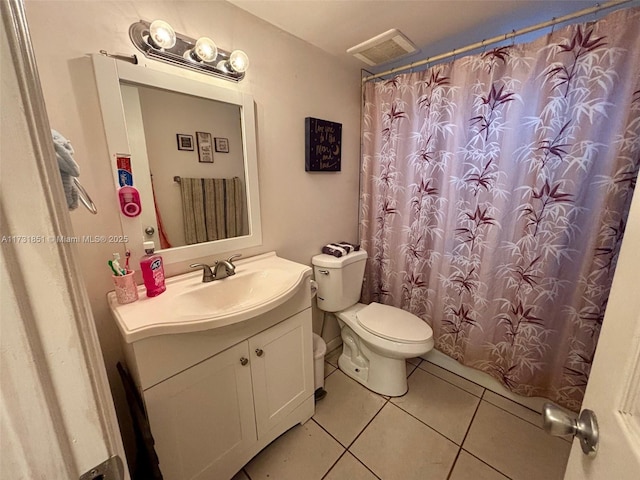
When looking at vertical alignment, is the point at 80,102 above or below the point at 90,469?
above

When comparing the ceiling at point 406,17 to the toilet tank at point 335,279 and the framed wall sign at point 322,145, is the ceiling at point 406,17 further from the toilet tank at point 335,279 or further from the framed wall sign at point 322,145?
the toilet tank at point 335,279

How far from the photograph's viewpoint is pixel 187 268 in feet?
4.09

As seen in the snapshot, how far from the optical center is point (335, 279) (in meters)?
1.75

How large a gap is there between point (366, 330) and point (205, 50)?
165 centimetres

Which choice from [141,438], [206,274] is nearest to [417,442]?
[141,438]

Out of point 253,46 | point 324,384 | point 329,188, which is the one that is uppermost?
point 253,46

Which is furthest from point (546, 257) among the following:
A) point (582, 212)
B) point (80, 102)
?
point (80, 102)

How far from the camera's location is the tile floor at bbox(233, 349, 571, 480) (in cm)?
124

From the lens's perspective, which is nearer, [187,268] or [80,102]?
[80,102]

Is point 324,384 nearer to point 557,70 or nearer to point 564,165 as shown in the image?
point 564,165

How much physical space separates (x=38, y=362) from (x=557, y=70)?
1913 millimetres

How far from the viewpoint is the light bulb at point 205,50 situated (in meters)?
1.10

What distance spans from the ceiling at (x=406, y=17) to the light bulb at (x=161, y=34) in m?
0.39

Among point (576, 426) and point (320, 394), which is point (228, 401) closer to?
point (320, 394)
